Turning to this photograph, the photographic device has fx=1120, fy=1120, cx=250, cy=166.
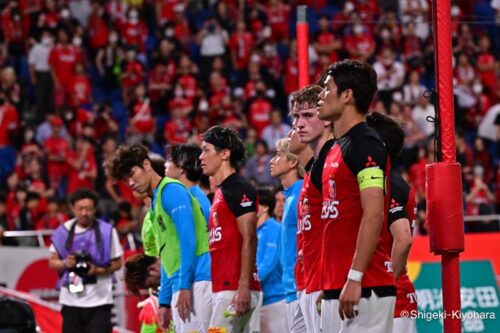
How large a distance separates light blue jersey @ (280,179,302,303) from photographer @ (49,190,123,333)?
123 inches

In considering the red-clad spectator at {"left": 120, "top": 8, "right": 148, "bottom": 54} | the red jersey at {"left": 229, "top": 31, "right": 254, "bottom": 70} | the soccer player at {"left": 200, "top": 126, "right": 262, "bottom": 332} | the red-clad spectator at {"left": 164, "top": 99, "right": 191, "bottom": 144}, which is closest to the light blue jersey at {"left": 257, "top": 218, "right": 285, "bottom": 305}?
the soccer player at {"left": 200, "top": 126, "right": 262, "bottom": 332}

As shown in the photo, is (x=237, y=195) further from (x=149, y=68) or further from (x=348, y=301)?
(x=149, y=68)

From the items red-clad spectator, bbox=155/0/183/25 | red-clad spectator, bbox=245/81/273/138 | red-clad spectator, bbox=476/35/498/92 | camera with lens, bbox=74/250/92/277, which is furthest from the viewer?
red-clad spectator, bbox=155/0/183/25

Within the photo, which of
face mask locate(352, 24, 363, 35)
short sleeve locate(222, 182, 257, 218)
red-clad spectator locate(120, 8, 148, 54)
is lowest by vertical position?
short sleeve locate(222, 182, 257, 218)

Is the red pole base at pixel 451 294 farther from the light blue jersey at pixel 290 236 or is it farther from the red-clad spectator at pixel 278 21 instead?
the red-clad spectator at pixel 278 21

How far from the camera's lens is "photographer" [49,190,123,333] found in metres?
12.2

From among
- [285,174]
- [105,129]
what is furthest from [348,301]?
[105,129]

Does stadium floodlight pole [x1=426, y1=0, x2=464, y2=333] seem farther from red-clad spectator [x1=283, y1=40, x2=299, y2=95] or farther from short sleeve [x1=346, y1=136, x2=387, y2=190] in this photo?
red-clad spectator [x1=283, y1=40, x2=299, y2=95]

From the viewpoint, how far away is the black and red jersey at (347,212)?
20.4ft

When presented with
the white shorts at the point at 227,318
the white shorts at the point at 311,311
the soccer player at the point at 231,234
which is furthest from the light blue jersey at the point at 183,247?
the white shorts at the point at 311,311

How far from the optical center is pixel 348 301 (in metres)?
6.05

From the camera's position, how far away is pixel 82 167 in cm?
2041

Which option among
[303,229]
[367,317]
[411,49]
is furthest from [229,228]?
[411,49]

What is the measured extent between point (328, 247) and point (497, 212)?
13.7m
